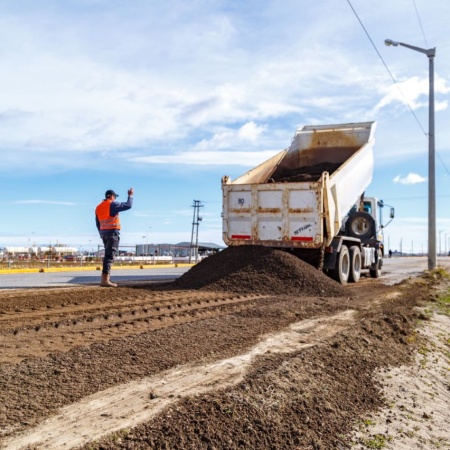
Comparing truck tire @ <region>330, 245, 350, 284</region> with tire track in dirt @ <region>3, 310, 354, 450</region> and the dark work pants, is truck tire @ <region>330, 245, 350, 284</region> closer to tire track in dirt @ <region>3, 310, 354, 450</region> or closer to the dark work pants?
the dark work pants

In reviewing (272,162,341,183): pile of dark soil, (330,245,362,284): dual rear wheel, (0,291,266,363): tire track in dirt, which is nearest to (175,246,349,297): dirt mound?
(0,291,266,363): tire track in dirt

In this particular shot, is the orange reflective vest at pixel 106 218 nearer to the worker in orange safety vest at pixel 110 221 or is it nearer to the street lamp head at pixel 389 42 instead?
the worker in orange safety vest at pixel 110 221

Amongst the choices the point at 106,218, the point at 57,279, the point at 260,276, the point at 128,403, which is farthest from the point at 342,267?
the point at 128,403

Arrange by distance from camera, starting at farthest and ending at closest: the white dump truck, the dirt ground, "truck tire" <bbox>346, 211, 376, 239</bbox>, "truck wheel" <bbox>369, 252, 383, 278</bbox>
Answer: "truck wheel" <bbox>369, 252, 383, 278</bbox> < "truck tire" <bbox>346, 211, 376, 239</bbox> < the white dump truck < the dirt ground

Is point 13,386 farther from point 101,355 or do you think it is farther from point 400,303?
point 400,303

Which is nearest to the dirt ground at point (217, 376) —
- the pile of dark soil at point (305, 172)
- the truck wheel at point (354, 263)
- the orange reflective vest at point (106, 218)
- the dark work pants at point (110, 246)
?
the dark work pants at point (110, 246)

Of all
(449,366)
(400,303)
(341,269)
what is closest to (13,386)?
(449,366)

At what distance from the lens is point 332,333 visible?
239 inches

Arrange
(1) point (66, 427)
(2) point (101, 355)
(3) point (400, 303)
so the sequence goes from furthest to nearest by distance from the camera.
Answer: (3) point (400, 303), (2) point (101, 355), (1) point (66, 427)

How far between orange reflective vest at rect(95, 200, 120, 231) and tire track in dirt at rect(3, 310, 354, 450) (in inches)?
233

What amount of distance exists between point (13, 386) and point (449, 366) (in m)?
4.92

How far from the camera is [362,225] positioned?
1594 centimetres

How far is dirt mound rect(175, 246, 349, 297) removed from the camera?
1034 centimetres

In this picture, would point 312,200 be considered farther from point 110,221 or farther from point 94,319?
point 94,319
